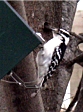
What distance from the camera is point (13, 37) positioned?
37.5 inches

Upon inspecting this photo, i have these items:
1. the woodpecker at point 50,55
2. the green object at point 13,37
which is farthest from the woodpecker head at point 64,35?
the green object at point 13,37

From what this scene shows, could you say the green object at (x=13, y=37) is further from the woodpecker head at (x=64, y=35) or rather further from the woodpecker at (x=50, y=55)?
the woodpecker head at (x=64, y=35)

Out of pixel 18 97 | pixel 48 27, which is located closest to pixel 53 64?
pixel 18 97

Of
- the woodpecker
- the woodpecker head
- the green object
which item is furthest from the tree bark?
the green object

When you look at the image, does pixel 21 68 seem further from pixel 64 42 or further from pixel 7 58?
pixel 7 58

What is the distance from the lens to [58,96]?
2.10 metres

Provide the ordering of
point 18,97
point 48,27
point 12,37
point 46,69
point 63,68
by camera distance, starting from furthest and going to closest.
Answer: point 63,68 < point 48,27 < point 18,97 < point 46,69 < point 12,37

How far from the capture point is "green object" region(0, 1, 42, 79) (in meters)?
0.95

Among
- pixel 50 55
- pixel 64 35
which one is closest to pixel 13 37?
pixel 50 55

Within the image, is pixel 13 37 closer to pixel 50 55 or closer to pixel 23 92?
pixel 50 55

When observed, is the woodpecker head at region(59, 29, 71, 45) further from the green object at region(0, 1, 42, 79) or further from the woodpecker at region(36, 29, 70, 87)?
the green object at region(0, 1, 42, 79)

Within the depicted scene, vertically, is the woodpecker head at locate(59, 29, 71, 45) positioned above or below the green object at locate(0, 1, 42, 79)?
below

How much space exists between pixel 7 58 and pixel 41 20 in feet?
3.60

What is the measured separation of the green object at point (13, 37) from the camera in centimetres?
95
